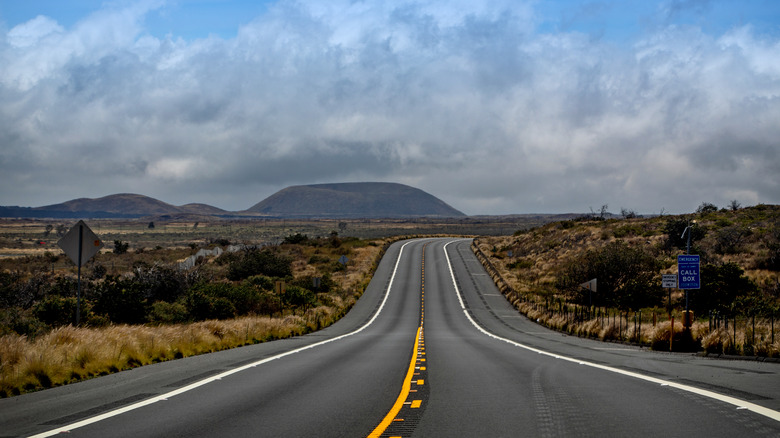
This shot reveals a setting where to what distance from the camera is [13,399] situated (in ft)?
32.0

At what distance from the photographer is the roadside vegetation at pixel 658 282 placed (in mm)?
21875

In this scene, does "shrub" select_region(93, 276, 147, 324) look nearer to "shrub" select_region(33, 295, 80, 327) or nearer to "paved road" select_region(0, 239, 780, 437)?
"shrub" select_region(33, 295, 80, 327)

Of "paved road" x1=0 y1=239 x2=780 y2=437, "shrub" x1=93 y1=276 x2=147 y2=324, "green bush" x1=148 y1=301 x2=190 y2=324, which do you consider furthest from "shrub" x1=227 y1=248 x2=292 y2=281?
"paved road" x1=0 y1=239 x2=780 y2=437

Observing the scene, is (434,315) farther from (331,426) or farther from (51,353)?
(331,426)

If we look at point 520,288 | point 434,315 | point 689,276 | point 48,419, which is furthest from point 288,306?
point 48,419

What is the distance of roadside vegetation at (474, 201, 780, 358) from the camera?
21875 mm

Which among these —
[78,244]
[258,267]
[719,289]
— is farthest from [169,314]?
[719,289]

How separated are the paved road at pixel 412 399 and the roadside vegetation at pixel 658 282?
7.28 meters

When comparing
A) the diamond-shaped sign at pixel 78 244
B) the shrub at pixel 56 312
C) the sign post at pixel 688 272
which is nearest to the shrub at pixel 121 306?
the shrub at pixel 56 312

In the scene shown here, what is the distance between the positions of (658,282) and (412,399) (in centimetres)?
4862

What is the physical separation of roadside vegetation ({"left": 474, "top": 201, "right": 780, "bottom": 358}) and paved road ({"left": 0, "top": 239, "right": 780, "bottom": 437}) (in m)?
7.28

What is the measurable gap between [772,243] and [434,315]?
32321mm

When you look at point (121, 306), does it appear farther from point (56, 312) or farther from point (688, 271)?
point (688, 271)

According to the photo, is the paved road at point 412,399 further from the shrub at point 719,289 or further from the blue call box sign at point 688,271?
the shrub at point 719,289
